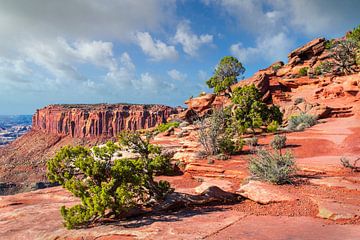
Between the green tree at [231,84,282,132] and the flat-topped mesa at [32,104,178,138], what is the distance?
9600 centimetres

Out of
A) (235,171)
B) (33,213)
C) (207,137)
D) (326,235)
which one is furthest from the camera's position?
(207,137)

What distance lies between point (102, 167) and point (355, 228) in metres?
6.92

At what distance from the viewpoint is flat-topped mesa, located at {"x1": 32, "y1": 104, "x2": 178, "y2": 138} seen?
12250cm

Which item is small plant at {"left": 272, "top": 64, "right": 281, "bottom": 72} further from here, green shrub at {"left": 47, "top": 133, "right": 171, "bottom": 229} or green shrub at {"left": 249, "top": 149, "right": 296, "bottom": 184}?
green shrub at {"left": 47, "top": 133, "right": 171, "bottom": 229}

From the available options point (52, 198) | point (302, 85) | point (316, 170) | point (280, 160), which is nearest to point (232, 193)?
point (280, 160)

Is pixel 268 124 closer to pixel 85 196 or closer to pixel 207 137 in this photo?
pixel 207 137

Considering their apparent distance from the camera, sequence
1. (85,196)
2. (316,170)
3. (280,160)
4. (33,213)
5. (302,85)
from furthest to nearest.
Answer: (302,85) → (316,170) → (280,160) → (33,213) → (85,196)

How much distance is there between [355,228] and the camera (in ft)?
23.9

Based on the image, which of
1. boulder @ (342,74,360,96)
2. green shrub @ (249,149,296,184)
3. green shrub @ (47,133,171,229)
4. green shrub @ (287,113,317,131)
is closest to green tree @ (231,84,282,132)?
green shrub @ (287,113,317,131)

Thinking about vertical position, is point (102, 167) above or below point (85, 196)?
above

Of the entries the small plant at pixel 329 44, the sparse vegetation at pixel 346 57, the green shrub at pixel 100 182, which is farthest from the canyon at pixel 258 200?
the small plant at pixel 329 44

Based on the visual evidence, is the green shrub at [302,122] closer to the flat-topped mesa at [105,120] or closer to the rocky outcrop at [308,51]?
the rocky outcrop at [308,51]

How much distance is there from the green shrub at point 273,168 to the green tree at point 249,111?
1077 centimetres

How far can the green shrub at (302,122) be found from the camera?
78.8 ft
